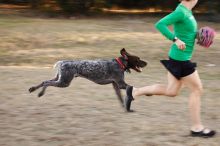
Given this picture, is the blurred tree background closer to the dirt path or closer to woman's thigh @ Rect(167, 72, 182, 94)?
the dirt path

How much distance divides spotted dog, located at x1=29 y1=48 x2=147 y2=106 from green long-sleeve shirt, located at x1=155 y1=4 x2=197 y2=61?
1.21 metres

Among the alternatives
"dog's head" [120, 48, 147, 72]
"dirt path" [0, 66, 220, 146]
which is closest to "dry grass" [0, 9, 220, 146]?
"dirt path" [0, 66, 220, 146]

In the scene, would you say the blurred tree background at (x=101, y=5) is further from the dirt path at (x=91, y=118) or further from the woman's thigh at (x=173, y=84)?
the woman's thigh at (x=173, y=84)

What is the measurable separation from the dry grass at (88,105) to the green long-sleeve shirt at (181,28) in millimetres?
968

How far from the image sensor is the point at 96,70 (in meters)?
7.08

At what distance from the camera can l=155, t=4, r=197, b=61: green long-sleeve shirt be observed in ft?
19.2

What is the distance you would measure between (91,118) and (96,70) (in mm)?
629

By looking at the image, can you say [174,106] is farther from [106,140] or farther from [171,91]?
[106,140]

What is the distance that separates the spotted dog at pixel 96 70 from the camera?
698 cm

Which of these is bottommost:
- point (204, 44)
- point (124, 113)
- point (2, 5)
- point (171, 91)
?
point (2, 5)

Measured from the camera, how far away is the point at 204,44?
6227 mm

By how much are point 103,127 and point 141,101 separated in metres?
1.83

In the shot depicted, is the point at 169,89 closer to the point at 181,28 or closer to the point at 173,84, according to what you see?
the point at 173,84

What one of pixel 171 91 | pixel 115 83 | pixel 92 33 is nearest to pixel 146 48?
pixel 92 33
